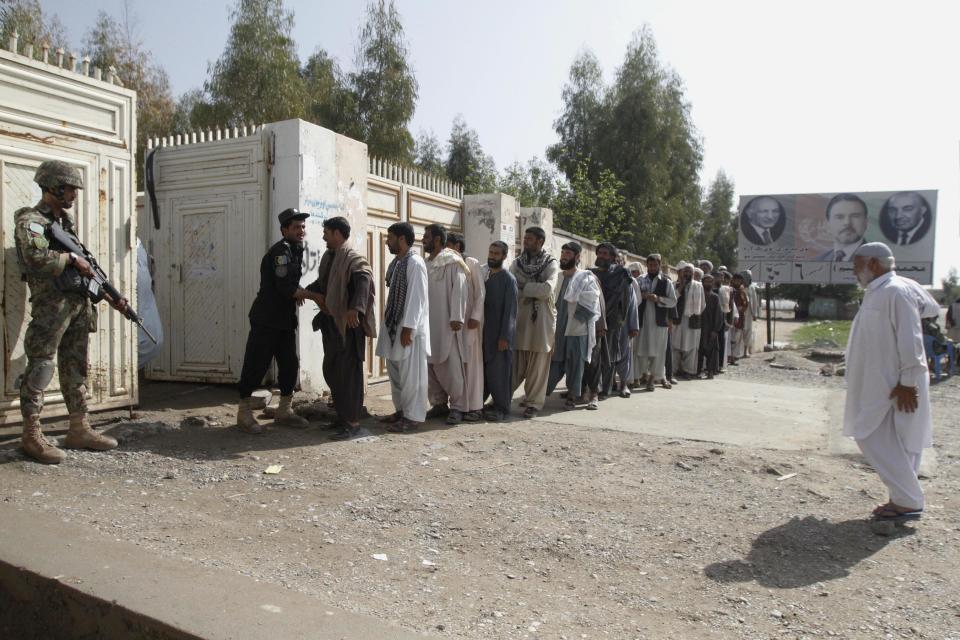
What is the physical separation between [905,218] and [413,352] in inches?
733

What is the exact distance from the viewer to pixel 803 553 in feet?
11.1

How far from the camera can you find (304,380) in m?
6.68

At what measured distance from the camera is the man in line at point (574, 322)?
271 inches

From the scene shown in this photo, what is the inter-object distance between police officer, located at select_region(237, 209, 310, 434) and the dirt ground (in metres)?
0.40

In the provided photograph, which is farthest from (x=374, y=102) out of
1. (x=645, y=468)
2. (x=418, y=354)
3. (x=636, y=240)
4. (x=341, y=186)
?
(x=645, y=468)

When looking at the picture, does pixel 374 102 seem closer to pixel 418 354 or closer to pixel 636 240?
pixel 636 240

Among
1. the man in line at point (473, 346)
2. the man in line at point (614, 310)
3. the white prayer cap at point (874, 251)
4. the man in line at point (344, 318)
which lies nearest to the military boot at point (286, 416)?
the man in line at point (344, 318)

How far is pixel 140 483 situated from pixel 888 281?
439cm

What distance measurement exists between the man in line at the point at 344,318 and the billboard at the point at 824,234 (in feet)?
54.8

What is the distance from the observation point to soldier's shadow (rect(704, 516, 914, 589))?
307 cm

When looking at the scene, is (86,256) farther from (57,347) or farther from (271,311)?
(271,311)

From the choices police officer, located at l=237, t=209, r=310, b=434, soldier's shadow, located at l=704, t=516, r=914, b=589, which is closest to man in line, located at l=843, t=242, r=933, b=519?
soldier's shadow, located at l=704, t=516, r=914, b=589

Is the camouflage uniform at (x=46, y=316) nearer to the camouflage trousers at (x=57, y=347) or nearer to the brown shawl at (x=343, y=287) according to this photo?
the camouflage trousers at (x=57, y=347)

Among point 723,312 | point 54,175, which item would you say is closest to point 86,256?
point 54,175
